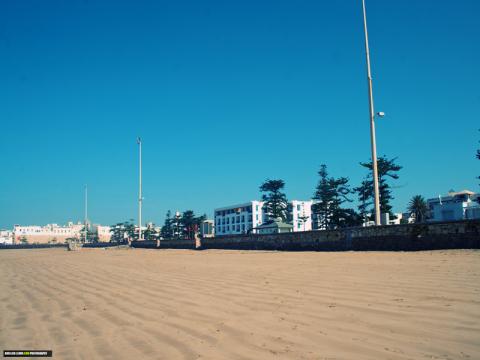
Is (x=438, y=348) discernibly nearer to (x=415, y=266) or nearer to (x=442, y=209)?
(x=415, y=266)

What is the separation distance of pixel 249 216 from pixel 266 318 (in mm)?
93108

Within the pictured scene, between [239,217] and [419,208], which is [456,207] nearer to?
[419,208]

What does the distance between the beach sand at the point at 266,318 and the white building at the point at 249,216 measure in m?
85.4

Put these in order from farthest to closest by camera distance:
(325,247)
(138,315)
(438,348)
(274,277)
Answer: (325,247)
(274,277)
(138,315)
(438,348)

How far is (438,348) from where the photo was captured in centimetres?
317

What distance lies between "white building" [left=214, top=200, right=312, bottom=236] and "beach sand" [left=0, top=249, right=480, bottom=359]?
85375mm

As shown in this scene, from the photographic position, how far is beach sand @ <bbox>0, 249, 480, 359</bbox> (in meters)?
3.41

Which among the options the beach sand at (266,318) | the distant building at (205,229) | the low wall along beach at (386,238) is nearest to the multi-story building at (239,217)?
the distant building at (205,229)

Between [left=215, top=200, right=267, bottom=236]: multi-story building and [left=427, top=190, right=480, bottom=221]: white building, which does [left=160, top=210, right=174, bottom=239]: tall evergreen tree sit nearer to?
[left=215, top=200, right=267, bottom=236]: multi-story building

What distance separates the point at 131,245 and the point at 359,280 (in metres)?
42.4

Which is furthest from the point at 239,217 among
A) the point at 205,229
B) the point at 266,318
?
the point at 266,318

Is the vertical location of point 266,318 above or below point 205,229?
above

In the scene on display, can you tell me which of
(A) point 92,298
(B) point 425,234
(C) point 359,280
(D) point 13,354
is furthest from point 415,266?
(D) point 13,354

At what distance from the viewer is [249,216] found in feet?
319
